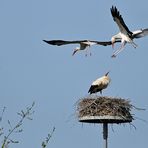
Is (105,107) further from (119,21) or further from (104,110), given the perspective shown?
(119,21)

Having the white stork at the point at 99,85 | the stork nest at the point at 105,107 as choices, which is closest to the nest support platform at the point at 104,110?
the stork nest at the point at 105,107

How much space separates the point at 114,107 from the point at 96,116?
55cm

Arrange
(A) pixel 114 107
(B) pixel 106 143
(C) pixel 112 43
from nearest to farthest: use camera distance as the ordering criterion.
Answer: (B) pixel 106 143, (A) pixel 114 107, (C) pixel 112 43

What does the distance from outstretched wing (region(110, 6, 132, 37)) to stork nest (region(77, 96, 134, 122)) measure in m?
1.43

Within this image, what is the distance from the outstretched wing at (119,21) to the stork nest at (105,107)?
1429 mm

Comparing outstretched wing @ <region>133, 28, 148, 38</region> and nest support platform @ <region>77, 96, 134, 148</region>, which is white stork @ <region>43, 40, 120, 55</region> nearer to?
outstretched wing @ <region>133, 28, 148, 38</region>

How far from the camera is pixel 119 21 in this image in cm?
1212

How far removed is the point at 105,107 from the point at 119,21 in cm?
178

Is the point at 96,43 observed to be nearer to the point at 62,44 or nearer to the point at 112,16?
the point at 62,44

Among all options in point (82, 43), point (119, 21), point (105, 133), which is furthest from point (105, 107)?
point (82, 43)

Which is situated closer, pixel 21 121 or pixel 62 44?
pixel 21 121

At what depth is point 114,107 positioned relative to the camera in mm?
11891

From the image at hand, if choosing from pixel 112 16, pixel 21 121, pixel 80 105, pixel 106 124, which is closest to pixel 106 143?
pixel 106 124

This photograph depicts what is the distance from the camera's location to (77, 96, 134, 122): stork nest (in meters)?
11.7
